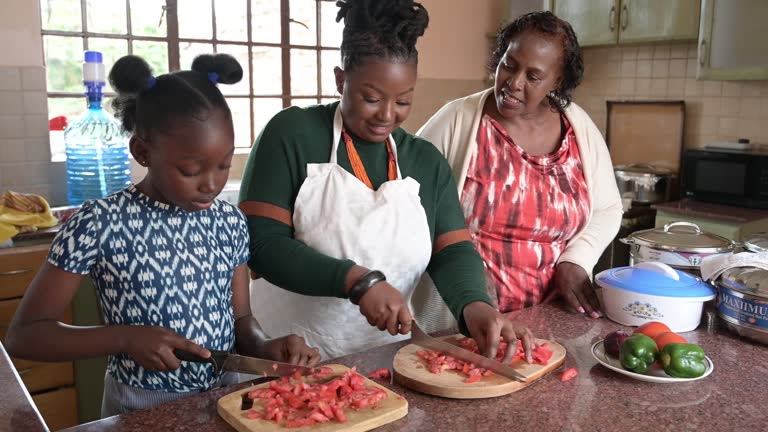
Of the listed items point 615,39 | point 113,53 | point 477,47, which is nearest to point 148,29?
point 113,53

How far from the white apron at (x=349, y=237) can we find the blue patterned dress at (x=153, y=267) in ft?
0.58

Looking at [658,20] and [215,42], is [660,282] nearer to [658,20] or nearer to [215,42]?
[658,20]

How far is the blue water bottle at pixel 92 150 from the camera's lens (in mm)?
2895

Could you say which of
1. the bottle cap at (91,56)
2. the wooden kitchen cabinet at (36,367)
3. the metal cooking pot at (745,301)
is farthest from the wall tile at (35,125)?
the metal cooking pot at (745,301)

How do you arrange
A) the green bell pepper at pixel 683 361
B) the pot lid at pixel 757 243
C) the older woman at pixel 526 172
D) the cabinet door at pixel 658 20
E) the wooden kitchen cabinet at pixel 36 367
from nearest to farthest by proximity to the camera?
the green bell pepper at pixel 683 361 < the pot lid at pixel 757 243 < the older woman at pixel 526 172 < the wooden kitchen cabinet at pixel 36 367 < the cabinet door at pixel 658 20

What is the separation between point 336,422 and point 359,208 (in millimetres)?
492

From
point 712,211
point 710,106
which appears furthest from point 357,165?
point 710,106

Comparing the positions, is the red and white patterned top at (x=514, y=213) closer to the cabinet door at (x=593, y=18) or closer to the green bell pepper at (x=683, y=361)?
the green bell pepper at (x=683, y=361)

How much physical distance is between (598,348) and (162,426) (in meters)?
0.76

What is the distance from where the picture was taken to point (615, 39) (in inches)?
141

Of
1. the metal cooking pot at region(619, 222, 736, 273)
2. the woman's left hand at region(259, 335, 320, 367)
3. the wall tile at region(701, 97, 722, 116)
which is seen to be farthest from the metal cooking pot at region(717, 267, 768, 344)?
the wall tile at region(701, 97, 722, 116)

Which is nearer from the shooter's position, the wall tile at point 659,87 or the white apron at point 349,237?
the white apron at point 349,237

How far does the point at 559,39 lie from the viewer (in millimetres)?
1661

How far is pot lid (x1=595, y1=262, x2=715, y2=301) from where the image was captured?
138cm
